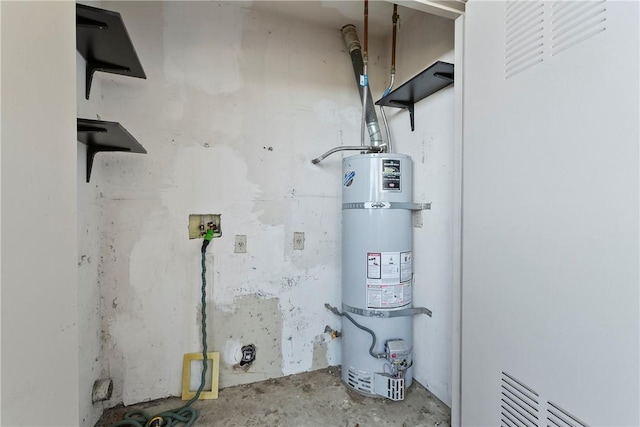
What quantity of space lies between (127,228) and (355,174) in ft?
4.38

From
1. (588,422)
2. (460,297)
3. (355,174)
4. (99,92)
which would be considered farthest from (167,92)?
(588,422)

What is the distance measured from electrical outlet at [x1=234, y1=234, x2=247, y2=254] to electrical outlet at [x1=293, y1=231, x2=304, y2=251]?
0.32m

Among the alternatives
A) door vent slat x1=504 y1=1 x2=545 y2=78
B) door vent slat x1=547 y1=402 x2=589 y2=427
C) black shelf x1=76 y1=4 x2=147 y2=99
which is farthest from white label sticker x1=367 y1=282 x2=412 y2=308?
black shelf x1=76 y1=4 x2=147 y2=99

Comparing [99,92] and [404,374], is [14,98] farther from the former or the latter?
[404,374]

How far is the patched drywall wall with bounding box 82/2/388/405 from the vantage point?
1.65 m

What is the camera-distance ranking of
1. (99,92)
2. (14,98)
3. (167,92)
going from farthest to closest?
(167,92), (99,92), (14,98)

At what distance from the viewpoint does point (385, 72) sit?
7.19 feet

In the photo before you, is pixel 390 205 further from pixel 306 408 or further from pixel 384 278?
pixel 306 408

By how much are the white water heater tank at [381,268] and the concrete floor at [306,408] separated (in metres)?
0.11

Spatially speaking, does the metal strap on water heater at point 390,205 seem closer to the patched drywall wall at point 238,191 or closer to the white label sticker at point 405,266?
the patched drywall wall at point 238,191

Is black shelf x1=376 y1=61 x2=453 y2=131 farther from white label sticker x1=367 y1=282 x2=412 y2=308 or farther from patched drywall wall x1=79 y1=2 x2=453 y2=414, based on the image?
white label sticker x1=367 y1=282 x2=412 y2=308

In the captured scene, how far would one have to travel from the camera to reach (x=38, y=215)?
1.97ft

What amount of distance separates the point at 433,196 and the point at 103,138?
1.71 meters

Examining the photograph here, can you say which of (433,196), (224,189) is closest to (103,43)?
(224,189)
